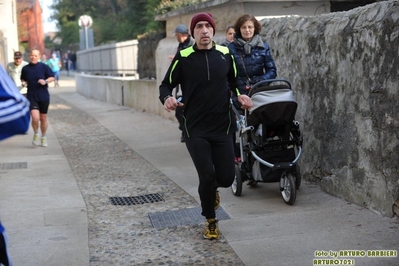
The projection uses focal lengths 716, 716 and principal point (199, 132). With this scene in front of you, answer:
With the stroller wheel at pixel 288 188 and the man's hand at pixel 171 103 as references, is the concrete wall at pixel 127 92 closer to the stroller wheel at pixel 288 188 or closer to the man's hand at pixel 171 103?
the stroller wheel at pixel 288 188

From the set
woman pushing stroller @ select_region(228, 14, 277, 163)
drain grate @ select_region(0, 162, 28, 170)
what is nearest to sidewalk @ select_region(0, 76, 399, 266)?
drain grate @ select_region(0, 162, 28, 170)

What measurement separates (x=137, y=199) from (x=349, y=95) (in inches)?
102

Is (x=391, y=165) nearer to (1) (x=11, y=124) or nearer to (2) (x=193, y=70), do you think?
(2) (x=193, y=70)

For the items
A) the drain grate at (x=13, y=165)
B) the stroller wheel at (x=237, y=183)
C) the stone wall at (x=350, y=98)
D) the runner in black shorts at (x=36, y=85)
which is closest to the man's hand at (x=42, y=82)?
the runner in black shorts at (x=36, y=85)

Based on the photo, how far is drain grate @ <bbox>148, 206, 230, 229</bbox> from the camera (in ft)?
21.8

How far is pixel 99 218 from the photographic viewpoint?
7.02 metres

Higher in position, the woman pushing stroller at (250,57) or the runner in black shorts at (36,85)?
the woman pushing stroller at (250,57)

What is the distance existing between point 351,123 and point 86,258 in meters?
2.90

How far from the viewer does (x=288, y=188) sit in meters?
7.06

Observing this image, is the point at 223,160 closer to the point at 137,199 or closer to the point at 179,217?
the point at 179,217

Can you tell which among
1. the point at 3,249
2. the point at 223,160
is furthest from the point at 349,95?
the point at 3,249

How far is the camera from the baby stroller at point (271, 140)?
7.01 metres

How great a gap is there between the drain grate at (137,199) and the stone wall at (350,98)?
1.72 m

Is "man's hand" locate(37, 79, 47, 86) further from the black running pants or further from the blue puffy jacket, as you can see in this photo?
the black running pants
